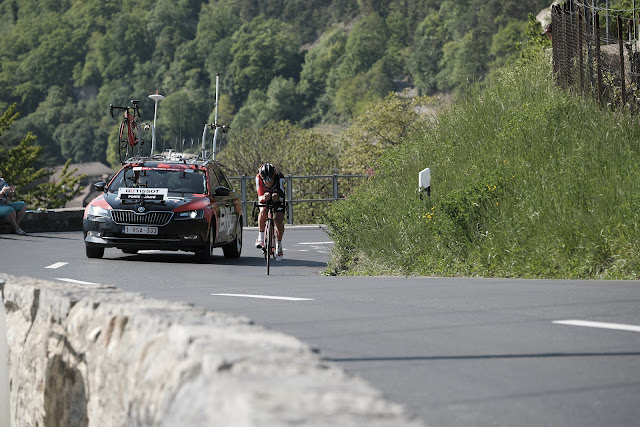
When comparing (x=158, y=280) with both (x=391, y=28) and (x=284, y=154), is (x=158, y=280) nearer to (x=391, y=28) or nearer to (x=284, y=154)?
(x=284, y=154)

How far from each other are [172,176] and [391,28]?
18326 centimetres

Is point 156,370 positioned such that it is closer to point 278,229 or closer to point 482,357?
point 482,357

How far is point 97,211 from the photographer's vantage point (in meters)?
18.9

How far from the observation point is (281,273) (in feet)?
56.2

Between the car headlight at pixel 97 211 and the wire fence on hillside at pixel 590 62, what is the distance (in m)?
8.22

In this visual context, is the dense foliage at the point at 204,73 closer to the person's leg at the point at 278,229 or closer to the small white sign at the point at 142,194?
the small white sign at the point at 142,194

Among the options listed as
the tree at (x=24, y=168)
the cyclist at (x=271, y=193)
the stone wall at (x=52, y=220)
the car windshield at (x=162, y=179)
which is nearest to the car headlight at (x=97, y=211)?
the car windshield at (x=162, y=179)

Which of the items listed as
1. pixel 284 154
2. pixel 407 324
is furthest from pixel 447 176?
pixel 284 154

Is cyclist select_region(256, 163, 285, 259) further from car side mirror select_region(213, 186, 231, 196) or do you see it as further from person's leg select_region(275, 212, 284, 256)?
car side mirror select_region(213, 186, 231, 196)

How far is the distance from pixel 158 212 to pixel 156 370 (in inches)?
585

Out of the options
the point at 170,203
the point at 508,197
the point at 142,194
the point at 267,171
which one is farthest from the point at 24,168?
the point at 508,197

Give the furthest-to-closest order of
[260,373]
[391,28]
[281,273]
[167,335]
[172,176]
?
[391,28] → [172,176] → [281,273] → [167,335] → [260,373]

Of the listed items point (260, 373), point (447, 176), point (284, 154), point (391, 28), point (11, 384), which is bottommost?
point (11, 384)

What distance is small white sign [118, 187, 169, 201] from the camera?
1880cm
